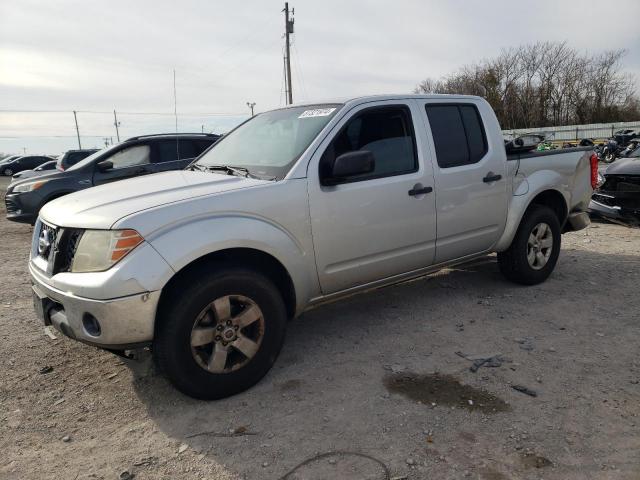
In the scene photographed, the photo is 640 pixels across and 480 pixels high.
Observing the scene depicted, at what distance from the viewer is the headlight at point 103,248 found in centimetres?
260

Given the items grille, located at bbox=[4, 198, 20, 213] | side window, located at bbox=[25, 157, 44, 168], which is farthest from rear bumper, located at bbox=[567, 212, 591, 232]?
side window, located at bbox=[25, 157, 44, 168]

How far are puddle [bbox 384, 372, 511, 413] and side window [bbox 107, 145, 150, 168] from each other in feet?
22.2

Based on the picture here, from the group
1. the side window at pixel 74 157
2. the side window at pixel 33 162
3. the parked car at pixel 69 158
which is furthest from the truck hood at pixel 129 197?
the side window at pixel 33 162

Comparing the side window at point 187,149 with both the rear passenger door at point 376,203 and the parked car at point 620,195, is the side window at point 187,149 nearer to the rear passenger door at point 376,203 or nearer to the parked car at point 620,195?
the rear passenger door at point 376,203

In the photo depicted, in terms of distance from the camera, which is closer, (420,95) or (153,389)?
(153,389)

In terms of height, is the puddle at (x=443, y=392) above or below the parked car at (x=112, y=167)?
below

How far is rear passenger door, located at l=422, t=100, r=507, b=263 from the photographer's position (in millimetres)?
3965

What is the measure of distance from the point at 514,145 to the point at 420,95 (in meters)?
1.28

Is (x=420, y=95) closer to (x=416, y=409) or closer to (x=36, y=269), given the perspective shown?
(x=416, y=409)

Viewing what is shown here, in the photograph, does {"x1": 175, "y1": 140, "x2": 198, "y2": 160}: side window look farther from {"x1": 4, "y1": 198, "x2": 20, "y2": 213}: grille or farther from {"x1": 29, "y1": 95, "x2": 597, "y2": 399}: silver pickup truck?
{"x1": 29, "y1": 95, "x2": 597, "y2": 399}: silver pickup truck

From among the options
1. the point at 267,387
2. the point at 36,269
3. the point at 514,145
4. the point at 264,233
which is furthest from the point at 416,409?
the point at 514,145

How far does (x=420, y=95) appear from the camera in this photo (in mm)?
4066

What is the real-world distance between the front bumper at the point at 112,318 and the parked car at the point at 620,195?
7.79m

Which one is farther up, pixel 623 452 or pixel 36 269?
pixel 36 269
